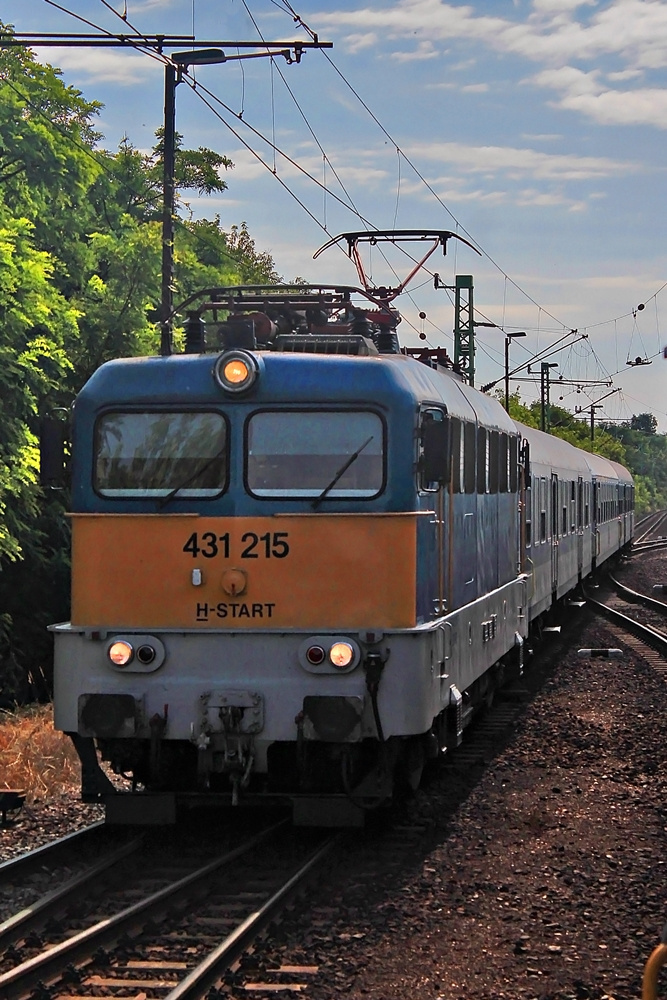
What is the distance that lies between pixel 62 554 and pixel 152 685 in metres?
15.4

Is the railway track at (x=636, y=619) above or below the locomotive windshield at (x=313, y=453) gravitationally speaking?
below

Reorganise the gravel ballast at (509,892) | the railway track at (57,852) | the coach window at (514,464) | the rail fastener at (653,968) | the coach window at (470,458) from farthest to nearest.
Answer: the coach window at (514,464)
the coach window at (470,458)
the railway track at (57,852)
the gravel ballast at (509,892)
the rail fastener at (653,968)

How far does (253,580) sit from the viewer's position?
854 cm

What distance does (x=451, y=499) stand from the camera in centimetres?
998

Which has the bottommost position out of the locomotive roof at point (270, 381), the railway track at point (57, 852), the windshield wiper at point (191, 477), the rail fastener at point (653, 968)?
the railway track at point (57, 852)

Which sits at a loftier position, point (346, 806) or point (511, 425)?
point (511, 425)

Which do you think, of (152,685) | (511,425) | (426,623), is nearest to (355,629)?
(426,623)

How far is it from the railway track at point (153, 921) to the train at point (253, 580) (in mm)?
434

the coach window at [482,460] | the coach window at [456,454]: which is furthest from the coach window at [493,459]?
the coach window at [456,454]

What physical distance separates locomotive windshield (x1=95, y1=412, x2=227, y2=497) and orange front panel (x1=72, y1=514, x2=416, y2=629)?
0.69 feet

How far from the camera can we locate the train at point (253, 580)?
27.5ft

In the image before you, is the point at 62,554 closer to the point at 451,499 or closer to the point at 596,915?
the point at 451,499

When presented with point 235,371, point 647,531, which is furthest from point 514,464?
point 647,531

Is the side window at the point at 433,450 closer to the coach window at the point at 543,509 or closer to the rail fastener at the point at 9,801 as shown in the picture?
the rail fastener at the point at 9,801
